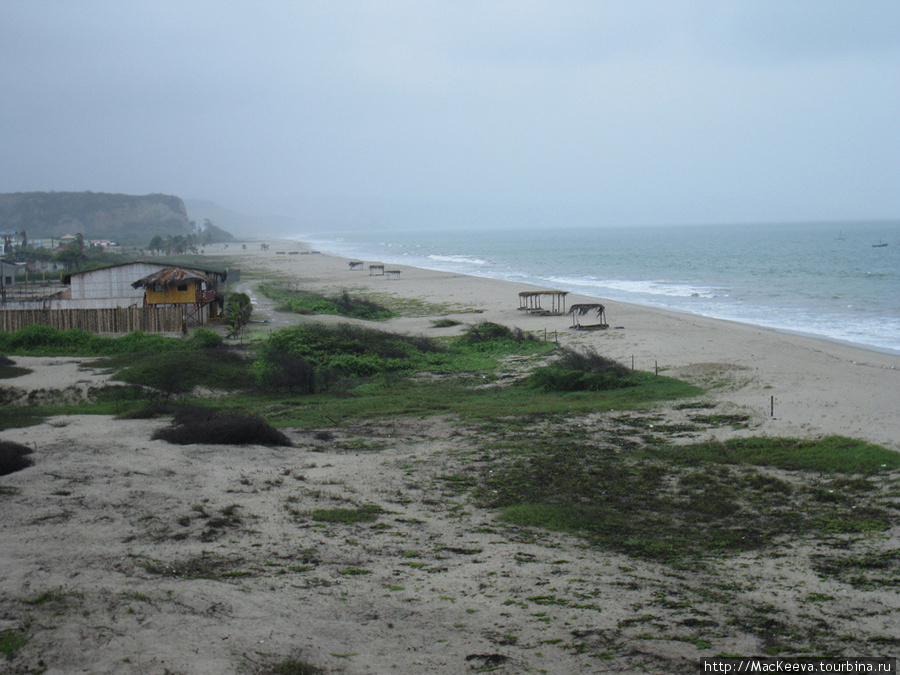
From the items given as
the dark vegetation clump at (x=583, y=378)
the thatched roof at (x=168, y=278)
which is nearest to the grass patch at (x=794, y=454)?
the dark vegetation clump at (x=583, y=378)

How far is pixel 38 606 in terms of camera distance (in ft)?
19.8

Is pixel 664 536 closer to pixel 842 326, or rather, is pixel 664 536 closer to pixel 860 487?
pixel 860 487

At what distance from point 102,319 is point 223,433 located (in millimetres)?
16788

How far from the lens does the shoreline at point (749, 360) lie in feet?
49.0

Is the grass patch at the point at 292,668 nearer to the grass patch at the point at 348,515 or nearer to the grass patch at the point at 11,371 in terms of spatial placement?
the grass patch at the point at 348,515

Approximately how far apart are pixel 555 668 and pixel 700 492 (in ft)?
18.1

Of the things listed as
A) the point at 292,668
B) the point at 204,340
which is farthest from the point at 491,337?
the point at 292,668

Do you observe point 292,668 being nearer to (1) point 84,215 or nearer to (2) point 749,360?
(2) point 749,360

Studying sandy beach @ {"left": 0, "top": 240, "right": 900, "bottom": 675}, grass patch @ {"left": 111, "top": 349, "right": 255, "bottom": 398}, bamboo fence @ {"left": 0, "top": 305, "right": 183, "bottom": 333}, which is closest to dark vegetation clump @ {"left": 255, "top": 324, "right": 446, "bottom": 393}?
grass patch @ {"left": 111, "top": 349, "right": 255, "bottom": 398}

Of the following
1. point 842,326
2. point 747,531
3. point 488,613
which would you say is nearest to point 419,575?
point 488,613

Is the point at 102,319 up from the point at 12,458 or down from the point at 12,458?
up

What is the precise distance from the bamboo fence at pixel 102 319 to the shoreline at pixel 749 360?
5.05 m

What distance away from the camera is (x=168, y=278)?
2916 centimetres

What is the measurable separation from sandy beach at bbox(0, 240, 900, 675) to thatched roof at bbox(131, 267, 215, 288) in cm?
1772
